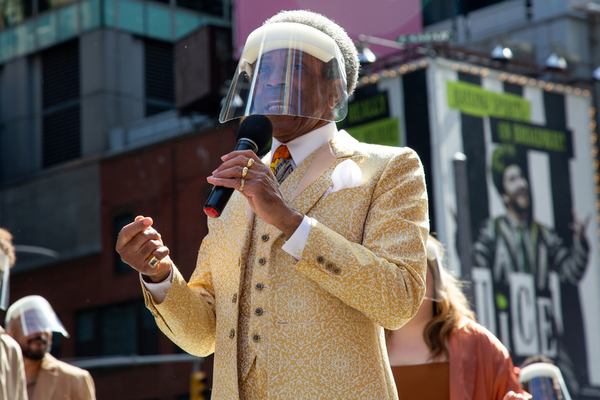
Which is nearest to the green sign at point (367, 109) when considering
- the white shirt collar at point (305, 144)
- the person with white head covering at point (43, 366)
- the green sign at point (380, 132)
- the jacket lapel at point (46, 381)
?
the green sign at point (380, 132)

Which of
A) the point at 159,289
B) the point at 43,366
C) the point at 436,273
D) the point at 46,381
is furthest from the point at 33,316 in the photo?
the point at 159,289

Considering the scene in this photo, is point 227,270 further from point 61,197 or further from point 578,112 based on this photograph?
point 61,197

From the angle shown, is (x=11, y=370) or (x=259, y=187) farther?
(x=11, y=370)

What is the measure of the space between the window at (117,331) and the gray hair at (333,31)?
20586 millimetres

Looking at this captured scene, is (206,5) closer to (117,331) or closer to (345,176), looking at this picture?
(117,331)

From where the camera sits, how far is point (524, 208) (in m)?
16.2

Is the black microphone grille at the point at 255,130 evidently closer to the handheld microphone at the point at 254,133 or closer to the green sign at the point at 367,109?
the handheld microphone at the point at 254,133

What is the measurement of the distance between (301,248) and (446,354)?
7.05 ft

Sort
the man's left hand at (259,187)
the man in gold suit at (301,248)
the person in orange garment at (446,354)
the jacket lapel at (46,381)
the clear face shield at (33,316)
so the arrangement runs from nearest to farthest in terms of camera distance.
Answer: the man's left hand at (259,187) < the man in gold suit at (301,248) < the person in orange garment at (446,354) < the jacket lapel at (46,381) < the clear face shield at (33,316)

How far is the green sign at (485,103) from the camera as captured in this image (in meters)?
16.0

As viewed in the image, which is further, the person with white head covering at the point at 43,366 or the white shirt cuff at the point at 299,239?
the person with white head covering at the point at 43,366

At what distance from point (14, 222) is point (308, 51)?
25737 mm

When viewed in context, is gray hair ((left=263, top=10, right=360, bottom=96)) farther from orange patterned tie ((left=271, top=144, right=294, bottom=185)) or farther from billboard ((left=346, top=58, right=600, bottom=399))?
billboard ((left=346, top=58, right=600, bottom=399))

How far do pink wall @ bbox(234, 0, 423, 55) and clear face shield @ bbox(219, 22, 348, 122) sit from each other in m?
10.4
